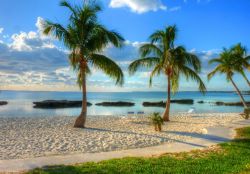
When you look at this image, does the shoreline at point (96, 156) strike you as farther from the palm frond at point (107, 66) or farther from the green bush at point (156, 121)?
the palm frond at point (107, 66)

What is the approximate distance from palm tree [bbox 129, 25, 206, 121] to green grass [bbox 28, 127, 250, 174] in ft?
35.5

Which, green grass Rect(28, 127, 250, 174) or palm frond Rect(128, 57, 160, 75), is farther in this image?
palm frond Rect(128, 57, 160, 75)

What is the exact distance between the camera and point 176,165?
802cm

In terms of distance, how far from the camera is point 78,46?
16.8m

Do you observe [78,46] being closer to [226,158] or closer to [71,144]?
[71,144]

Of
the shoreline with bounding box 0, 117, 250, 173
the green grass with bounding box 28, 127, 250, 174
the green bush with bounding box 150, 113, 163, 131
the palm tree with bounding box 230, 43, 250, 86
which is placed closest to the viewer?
the green grass with bounding box 28, 127, 250, 174

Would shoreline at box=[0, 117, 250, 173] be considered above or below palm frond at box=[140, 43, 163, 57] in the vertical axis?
below

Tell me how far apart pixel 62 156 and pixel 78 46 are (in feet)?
28.1

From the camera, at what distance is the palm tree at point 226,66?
2770 cm

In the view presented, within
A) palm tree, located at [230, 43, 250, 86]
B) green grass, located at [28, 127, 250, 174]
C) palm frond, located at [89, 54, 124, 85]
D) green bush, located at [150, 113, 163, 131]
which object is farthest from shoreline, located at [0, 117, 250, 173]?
palm tree, located at [230, 43, 250, 86]

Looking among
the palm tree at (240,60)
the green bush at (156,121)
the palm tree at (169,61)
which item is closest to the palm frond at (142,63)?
the palm tree at (169,61)

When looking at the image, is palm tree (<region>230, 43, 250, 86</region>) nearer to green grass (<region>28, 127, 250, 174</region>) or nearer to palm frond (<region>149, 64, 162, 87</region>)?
palm frond (<region>149, 64, 162, 87</region>)

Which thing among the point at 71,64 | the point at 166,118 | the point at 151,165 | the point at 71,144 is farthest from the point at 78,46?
the point at 151,165

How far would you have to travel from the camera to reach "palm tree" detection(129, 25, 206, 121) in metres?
20.0
